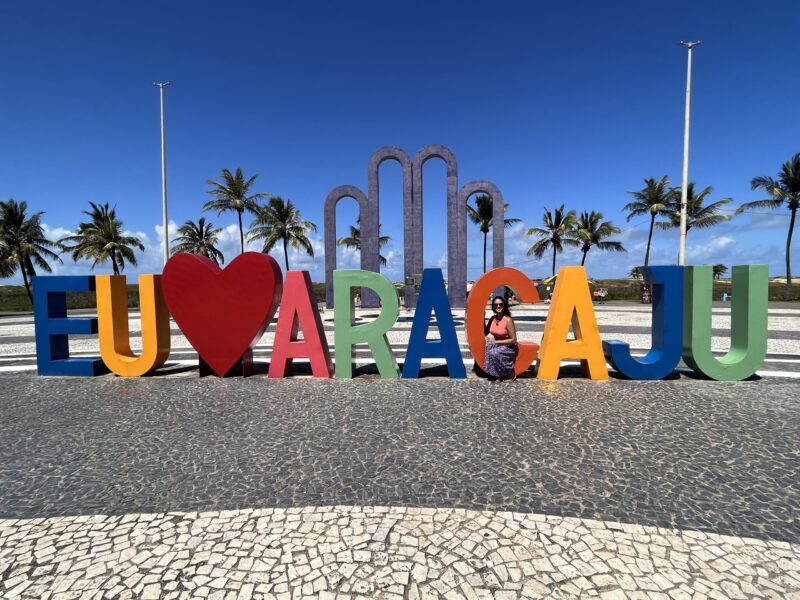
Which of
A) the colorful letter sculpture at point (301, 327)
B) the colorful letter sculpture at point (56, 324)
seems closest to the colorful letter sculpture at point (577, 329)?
the colorful letter sculpture at point (301, 327)

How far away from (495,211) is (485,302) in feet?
43.5

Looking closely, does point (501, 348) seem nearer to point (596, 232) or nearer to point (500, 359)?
point (500, 359)

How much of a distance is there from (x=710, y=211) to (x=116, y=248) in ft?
170

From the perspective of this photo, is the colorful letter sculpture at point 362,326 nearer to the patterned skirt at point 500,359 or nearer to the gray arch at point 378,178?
the patterned skirt at point 500,359

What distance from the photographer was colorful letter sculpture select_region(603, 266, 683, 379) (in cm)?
721

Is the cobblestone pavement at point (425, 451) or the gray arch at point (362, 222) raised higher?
the gray arch at point (362, 222)

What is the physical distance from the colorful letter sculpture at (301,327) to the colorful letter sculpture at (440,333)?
1.82 metres

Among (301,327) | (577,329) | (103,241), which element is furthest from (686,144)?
(103,241)

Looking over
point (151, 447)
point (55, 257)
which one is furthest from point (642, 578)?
point (55, 257)

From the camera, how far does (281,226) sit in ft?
106

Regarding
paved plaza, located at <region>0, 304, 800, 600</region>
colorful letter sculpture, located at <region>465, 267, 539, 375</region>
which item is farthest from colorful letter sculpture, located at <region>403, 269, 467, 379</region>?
paved plaza, located at <region>0, 304, 800, 600</region>

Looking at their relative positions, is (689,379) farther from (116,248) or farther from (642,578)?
(116,248)

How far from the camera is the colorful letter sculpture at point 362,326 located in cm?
762

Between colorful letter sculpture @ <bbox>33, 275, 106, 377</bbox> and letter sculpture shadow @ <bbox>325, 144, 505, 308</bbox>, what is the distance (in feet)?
43.4
